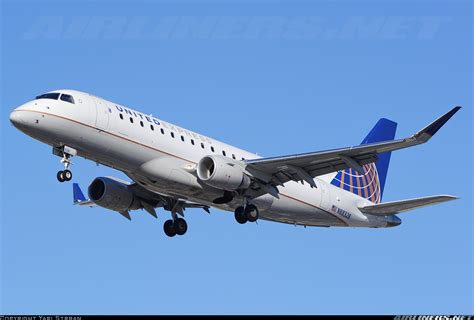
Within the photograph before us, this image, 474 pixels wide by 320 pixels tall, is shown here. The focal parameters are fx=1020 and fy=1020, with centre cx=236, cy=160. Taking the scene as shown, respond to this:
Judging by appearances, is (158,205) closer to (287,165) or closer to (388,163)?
(287,165)

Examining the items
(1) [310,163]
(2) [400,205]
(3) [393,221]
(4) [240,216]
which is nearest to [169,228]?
(4) [240,216]

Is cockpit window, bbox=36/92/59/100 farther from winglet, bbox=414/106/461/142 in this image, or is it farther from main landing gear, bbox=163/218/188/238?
winglet, bbox=414/106/461/142

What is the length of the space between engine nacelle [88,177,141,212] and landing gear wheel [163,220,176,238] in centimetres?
208

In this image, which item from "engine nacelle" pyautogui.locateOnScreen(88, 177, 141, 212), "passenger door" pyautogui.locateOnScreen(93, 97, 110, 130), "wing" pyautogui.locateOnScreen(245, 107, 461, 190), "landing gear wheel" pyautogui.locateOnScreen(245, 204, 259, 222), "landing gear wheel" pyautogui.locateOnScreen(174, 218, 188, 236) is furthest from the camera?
"landing gear wheel" pyautogui.locateOnScreen(174, 218, 188, 236)

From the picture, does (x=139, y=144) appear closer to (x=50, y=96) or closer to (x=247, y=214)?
(x=50, y=96)

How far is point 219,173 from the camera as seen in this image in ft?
138

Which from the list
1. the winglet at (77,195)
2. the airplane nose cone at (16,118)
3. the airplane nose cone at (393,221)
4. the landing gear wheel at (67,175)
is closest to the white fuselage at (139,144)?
the airplane nose cone at (16,118)

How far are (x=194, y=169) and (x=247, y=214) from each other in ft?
10.8

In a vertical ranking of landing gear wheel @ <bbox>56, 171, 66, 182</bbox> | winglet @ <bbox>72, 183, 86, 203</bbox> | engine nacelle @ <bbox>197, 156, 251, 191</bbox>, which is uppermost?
winglet @ <bbox>72, 183, 86, 203</bbox>

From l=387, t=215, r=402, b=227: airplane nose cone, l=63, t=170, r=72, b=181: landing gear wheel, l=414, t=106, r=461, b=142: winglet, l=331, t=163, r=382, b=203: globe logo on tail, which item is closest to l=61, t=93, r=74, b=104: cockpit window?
l=63, t=170, r=72, b=181: landing gear wheel

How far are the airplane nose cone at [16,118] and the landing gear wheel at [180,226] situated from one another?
1051 centimetres

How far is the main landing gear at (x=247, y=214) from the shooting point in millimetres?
44000

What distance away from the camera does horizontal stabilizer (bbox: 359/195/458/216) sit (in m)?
42.9

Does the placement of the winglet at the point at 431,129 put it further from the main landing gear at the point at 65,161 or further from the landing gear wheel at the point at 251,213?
Result: the main landing gear at the point at 65,161
